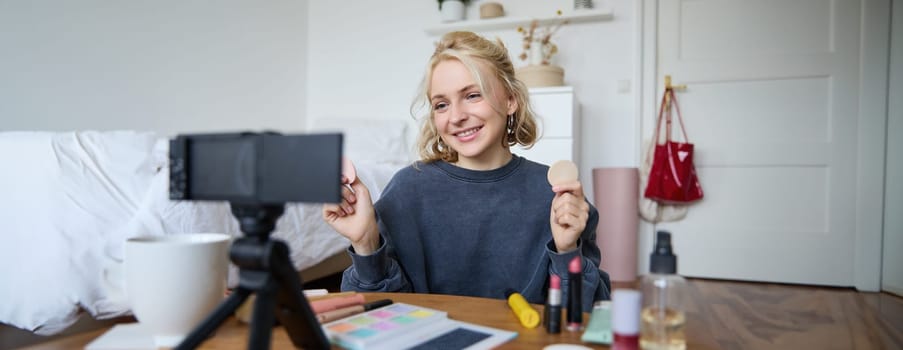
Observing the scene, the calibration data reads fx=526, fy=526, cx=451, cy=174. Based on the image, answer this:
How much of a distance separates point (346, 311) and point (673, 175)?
96.5 inches

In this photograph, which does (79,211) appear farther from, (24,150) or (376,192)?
(376,192)

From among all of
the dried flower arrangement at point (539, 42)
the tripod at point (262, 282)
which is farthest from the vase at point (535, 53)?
the tripod at point (262, 282)

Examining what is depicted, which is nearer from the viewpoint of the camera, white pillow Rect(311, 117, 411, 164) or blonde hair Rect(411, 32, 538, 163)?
blonde hair Rect(411, 32, 538, 163)

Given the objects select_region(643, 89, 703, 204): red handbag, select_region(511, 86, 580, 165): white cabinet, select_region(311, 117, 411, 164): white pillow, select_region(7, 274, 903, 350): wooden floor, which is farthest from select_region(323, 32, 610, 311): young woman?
select_region(311, 117, 411, 164): white pillow

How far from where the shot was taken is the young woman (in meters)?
0.87

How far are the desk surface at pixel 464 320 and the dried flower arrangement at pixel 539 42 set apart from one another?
Result: 2.42m

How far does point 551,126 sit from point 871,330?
144 centimetres

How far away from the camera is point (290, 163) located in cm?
34

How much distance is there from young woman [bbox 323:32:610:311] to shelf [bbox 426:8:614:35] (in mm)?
2079

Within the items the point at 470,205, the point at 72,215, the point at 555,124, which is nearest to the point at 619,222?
the point at 555,124

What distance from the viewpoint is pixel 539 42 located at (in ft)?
9.69

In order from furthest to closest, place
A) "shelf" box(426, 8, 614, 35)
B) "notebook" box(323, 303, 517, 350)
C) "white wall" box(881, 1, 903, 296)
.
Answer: "shelf" box(426, 8, 614, 35), "white wall" box(881, 1, 903, 296), "notebook" box(323, 303, 517, 350)

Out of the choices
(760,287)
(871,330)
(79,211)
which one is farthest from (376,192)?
(760,287)

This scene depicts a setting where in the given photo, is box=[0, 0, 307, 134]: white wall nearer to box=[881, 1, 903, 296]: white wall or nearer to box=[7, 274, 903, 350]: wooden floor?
box=[7, 274, 903, 350]: wooden floor
